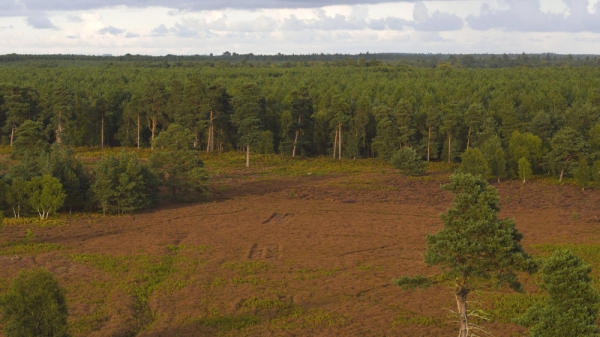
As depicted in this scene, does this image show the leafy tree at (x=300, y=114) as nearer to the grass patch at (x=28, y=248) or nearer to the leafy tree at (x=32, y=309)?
the grass patch at (x=28, y=248)

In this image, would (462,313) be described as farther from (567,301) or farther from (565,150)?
(565,150)

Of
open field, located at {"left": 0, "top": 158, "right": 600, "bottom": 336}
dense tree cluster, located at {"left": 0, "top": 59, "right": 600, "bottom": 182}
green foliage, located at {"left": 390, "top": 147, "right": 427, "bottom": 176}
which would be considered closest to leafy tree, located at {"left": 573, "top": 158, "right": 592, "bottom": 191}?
dense tree cluster, located at {"left": 0, "top": 59, "right": 600, "bottom": 182}

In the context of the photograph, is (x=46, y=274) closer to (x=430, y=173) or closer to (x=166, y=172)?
(x=166, y=172)

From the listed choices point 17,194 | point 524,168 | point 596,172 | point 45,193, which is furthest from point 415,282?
point 524,168

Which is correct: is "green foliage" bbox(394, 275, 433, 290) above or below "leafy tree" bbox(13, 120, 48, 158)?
below

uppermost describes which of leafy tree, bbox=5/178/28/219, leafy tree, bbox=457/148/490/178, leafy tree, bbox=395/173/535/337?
leafy tree, bbox=395/173/535/337

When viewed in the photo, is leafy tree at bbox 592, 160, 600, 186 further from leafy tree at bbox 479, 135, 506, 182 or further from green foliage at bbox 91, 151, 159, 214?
green foliage at bbox 91, 151, 159, 214

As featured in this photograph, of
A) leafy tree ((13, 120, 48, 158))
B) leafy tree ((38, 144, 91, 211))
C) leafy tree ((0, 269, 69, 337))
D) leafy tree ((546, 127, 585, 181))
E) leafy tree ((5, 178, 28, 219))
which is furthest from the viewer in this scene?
leafy tree ((546, 127, 585, 181))
